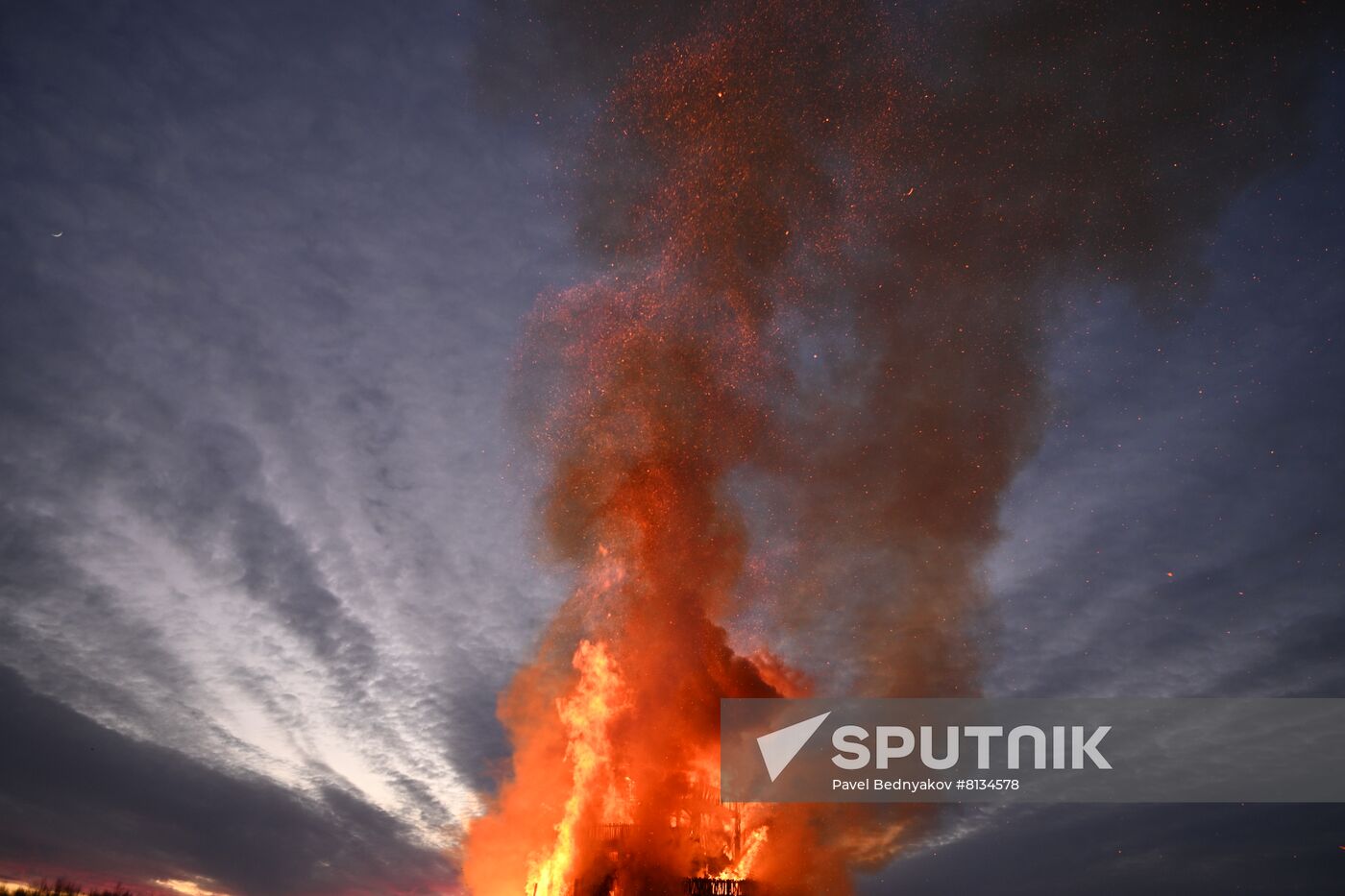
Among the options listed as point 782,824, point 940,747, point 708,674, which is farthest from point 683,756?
point 940,747

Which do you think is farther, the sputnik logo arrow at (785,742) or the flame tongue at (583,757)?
the sputnik logo arrow at (785,742)

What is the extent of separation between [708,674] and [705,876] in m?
12.1

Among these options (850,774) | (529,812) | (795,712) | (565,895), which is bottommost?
(565,895)

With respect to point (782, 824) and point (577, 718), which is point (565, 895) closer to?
point (577, 718)

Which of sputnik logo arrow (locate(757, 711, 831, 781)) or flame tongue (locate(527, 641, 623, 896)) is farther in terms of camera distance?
sputnik logo arrow (locate(757, 711, 831, 781))

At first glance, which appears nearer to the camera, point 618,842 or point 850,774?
point 618,842

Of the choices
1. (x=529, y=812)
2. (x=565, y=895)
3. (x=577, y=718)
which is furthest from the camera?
(x=529, y=812)

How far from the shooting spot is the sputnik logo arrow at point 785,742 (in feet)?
203

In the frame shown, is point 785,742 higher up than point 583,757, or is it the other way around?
point 785,742

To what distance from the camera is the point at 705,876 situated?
54.8 metres

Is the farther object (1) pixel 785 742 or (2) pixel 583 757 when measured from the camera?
(1) pixel 785 742

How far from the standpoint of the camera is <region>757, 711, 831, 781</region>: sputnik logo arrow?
61791mm

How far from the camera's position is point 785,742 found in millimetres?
63188

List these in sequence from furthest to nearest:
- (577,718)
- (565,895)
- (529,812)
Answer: (529,812), (577,718), (565,895)
